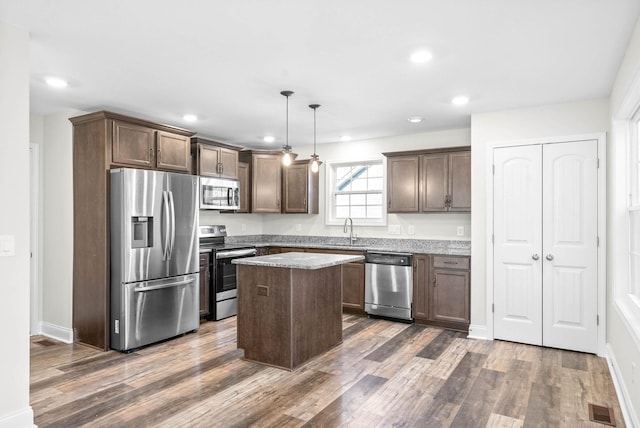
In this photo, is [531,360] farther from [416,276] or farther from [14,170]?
[14,170]

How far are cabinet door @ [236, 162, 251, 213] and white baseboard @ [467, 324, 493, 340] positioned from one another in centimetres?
331

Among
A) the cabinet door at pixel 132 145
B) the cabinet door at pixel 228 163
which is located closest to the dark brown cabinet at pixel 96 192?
the cabinet door at pixel 132 145

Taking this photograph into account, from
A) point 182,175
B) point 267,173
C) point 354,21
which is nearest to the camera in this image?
point 354,21

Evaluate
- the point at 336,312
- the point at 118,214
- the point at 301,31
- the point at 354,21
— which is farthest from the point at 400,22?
the point at 118,214

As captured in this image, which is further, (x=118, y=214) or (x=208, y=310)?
(x=208, y=310)

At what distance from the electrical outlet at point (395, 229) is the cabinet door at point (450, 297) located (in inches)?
39.8

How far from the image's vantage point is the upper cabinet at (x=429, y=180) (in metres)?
4.90

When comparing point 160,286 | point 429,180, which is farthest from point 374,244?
point 160,286

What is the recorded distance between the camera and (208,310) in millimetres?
5016

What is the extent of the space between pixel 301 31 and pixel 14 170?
189cm

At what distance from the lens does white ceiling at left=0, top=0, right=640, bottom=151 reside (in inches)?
89.0

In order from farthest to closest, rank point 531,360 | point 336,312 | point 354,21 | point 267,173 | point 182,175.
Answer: point 267,173
point 182,175
point 336,312
point 531,360
point 354,21

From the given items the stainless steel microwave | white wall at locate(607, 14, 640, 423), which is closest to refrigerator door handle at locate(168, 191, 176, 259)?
the stainless steel microwave

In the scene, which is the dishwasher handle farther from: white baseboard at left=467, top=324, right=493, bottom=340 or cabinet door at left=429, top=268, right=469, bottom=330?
white baseboard at left=467, top=324, right=493, bottom=340
